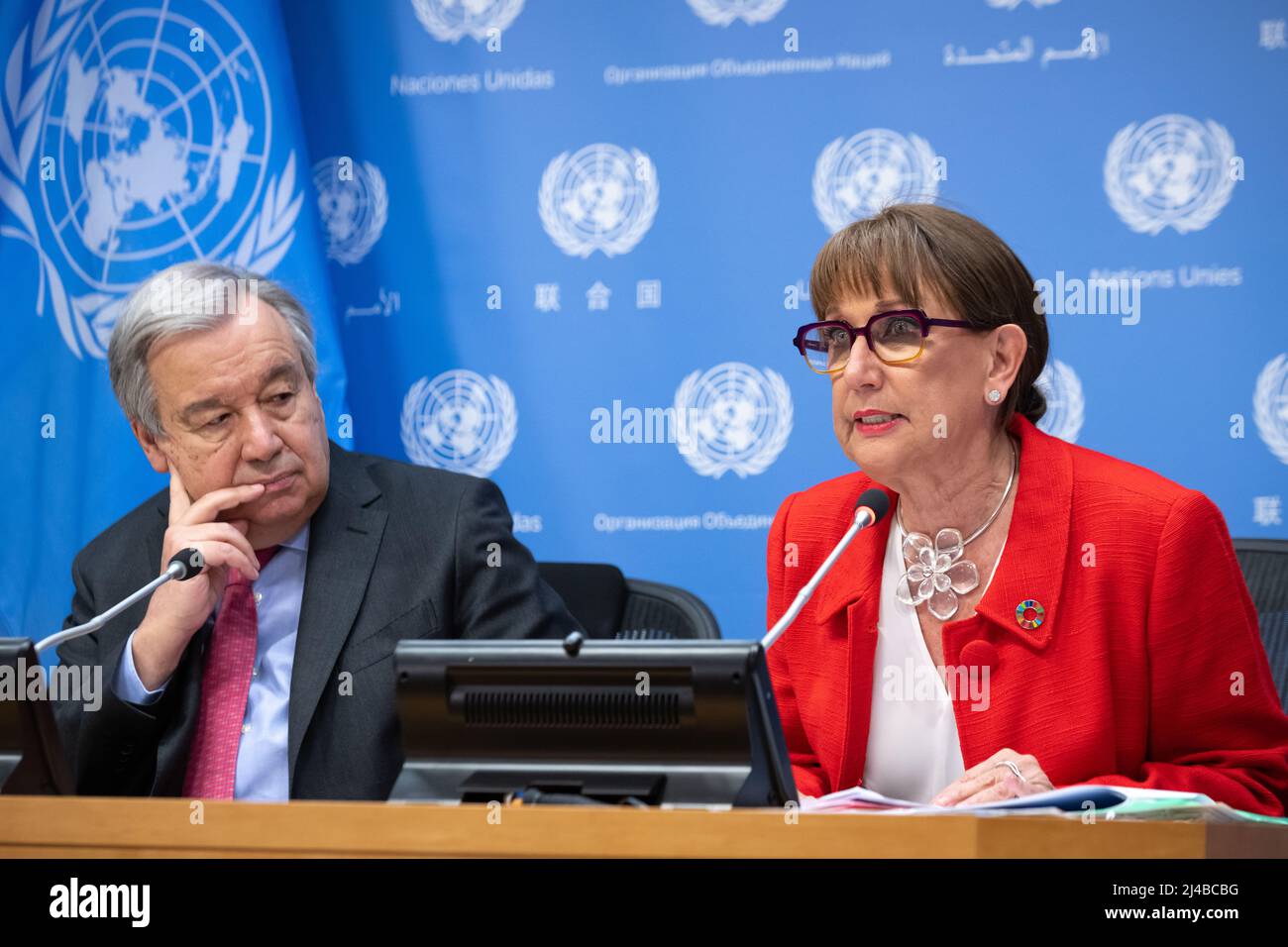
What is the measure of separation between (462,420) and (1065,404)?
144 cm

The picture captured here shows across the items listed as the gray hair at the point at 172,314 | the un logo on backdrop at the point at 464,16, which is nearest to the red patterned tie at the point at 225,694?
the gray hair at the point at 172,314

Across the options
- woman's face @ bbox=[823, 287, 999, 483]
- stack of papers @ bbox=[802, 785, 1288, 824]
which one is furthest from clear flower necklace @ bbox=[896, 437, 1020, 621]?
stack of papers @ bbox=[802, 785, 1288, 824]

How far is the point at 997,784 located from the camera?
4.76 feet

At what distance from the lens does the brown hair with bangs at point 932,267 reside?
1.82 metres

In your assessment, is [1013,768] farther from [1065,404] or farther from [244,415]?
[1065,404]

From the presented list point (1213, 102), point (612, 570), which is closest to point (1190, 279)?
point (1213, 102)

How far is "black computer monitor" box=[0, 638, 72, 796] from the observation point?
1.38m

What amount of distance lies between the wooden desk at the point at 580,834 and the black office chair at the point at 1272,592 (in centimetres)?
107

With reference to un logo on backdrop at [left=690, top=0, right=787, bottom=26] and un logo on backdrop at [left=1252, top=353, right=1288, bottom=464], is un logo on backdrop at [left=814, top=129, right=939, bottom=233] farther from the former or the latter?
un logo on backdrop at [left=1252, top=353, right=1288, bottom=464]

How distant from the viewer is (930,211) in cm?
188

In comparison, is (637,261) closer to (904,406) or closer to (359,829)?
(904,406)

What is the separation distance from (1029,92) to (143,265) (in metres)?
2.10

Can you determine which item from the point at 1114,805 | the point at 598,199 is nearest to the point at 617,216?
the point at 598,199

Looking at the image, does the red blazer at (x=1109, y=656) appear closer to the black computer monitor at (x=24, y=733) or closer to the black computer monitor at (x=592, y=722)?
the black computer monitor at (x=592, y=722)
